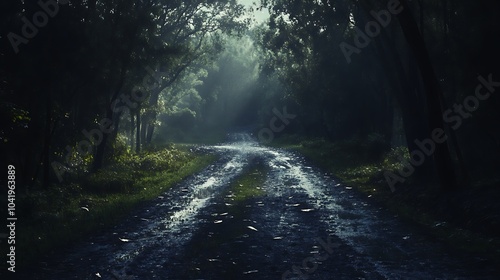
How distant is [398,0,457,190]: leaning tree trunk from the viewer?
17.0 m

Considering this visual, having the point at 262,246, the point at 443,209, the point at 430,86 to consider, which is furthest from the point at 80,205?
the point at 430,86

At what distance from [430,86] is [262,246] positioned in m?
8.62

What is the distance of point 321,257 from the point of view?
10.7 meters

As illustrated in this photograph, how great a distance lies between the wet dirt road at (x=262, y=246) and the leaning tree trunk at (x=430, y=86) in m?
2.52

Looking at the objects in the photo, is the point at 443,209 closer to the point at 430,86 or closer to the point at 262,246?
the point at 430,86

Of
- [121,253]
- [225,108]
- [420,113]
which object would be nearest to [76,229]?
[121,253]

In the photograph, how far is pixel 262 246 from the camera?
11836 millimetres

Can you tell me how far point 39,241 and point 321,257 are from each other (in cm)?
655

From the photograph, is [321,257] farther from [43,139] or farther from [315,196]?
[43,139]

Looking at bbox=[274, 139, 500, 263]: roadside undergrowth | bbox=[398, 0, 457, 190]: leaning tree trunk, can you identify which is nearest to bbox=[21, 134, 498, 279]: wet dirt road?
bbox=[274, 139, 500, 263]: roadside undergrowth

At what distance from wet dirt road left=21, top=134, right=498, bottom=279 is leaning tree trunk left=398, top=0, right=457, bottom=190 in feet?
8.26

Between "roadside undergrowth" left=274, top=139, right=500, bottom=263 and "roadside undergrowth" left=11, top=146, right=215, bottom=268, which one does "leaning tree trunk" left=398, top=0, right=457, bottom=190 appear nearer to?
"roadside undergrowth" left=274, top=139, right=500, bottom=263

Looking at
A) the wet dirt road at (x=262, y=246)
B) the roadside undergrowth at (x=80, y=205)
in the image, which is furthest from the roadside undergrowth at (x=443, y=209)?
the roadside undergrowth at (x=80, y=205)

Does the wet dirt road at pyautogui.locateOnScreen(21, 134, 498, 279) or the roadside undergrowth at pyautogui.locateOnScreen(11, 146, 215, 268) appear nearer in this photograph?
the wet dirt road at pyautogui.locateOnScreen(21, 134, 498, 279)
